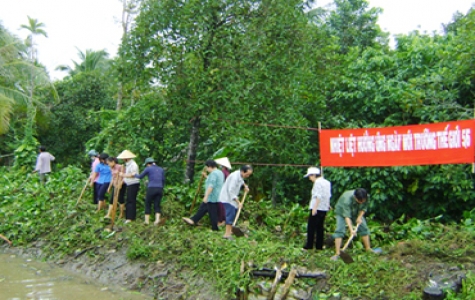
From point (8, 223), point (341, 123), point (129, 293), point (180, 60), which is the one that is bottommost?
point (129, 293)

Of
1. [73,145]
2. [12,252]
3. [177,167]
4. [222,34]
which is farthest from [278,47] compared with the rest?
[73,145]

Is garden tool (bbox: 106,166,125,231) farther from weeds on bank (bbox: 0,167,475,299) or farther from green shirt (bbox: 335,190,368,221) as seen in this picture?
green shirt (bbox: 335,190,368,221)

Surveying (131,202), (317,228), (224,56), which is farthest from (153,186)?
(317,228)

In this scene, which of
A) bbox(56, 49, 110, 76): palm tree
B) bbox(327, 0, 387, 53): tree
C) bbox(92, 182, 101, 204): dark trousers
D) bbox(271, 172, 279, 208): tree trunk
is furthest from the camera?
bbox(56, 49, 110, 76): palm tree

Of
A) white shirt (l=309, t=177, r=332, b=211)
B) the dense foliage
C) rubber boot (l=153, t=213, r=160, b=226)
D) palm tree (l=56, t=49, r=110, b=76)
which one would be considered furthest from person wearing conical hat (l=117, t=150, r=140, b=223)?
palm tree (l=56, t=49, r=110, b=76)

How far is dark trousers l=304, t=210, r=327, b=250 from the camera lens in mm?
7582

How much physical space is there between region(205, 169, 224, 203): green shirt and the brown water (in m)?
2.13

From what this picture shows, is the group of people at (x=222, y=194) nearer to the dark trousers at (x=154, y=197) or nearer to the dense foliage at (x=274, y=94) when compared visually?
the dark trousers at (x=154, y=197)

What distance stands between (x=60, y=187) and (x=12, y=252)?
2453 mm

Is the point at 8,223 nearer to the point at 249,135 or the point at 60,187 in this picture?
the point at 60,187

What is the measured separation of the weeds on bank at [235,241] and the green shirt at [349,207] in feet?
2.01

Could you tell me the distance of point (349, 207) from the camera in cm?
730

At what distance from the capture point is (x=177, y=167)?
11344 mm

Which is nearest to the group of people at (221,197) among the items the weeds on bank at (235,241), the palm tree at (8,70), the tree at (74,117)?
the weeds on bank at (235,241)
